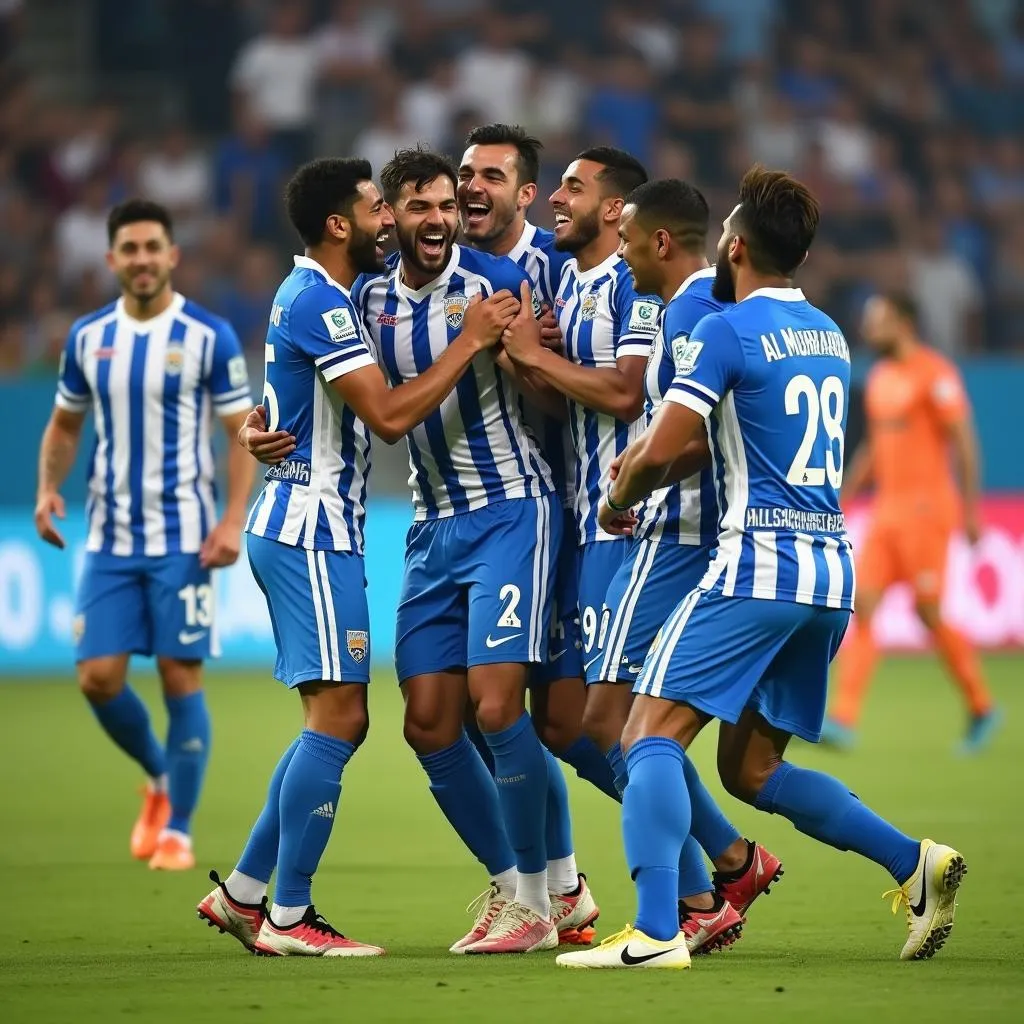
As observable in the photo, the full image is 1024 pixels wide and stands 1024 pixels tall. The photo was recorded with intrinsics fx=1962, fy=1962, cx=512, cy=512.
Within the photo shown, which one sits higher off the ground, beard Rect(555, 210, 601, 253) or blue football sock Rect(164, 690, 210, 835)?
beard Rect(555, 210, 601, 253)

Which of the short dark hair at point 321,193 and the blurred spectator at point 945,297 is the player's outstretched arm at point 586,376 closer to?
the short dark hair at point 321,193

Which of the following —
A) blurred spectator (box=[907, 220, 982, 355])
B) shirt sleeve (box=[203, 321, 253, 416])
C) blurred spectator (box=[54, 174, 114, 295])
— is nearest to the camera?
shirt sleeve (box=[203, 321, 253, 416])

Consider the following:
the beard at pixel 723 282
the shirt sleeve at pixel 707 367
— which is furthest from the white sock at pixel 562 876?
the beard at pixel 723 282

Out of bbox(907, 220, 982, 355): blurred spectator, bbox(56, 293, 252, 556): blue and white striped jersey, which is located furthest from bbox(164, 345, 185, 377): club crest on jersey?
bbox(907, 220, 982, 355): blurred spectator

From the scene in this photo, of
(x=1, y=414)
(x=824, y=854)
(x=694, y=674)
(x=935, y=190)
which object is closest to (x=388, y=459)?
(x=1, y=414)

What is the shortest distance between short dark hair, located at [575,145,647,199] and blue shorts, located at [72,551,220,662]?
2.71m

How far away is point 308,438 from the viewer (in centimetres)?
570

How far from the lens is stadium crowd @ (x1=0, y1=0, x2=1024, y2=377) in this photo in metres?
16.7

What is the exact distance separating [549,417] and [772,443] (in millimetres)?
1080

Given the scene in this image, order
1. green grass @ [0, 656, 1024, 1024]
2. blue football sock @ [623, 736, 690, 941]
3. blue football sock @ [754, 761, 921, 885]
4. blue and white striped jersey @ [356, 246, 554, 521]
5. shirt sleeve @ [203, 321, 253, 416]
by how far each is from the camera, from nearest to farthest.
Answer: green grass @ [0, 656, 1024, 1024] → blue football sock @ [623, 736, 690, 941] → blue football sock @ [754, 761, 921, 885] → blue and white striped jersey @ [356, 246, 554, 521] → shirt sleeve @ [203, 321, 253, 416]

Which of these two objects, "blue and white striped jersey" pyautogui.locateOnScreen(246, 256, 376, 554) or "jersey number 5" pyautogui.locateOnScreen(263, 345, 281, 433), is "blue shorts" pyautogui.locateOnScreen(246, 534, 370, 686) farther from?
"jersey number 5" pyautogui.locateOnScreen(263, 345, 281, 433)

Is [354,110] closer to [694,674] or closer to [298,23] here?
[298,23]

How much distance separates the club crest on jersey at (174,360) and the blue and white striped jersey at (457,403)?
2.17m

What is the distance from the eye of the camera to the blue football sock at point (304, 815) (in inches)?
217
